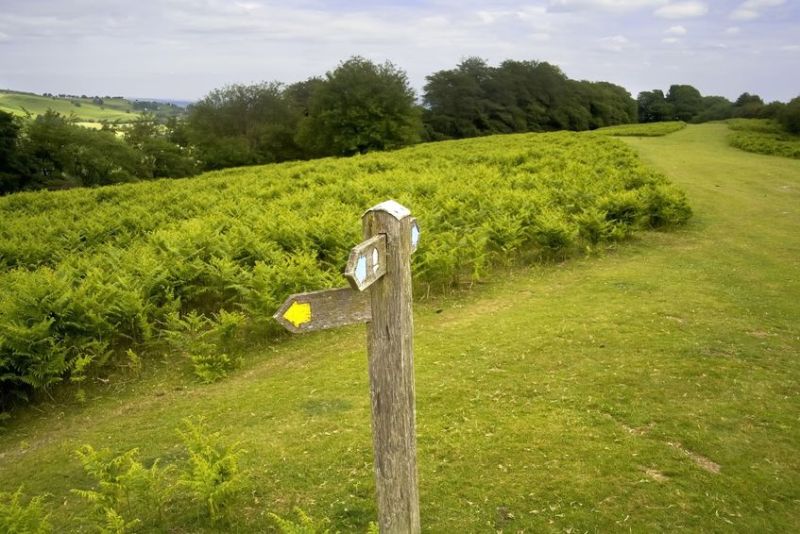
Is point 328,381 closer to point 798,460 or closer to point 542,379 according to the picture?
point 542,379

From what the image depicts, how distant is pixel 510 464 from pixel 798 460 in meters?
2.82

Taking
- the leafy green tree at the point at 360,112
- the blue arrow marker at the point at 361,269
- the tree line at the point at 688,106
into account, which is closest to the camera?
the blue arrow marker at the point at 361,269

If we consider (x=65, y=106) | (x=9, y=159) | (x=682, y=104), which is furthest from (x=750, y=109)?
(x=65, y=106)

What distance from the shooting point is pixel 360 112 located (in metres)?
50.3

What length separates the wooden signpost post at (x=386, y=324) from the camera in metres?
3.13

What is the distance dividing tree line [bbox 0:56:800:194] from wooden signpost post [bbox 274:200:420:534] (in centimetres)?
4366

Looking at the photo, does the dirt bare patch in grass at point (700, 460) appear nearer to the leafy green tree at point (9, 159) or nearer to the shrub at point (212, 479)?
the shrub at point (212, 479)

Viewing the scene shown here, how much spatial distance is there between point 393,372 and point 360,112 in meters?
49.3

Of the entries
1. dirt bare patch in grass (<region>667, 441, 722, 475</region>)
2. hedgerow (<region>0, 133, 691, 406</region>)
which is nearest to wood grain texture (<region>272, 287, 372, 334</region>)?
dirt bare patch in grass (<region>667, 441, 722, 475</region>)

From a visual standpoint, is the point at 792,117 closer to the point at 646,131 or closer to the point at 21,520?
the point at 646,131

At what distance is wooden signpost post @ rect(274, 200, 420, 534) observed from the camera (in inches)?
123

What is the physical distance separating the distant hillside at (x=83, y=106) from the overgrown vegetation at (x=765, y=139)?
84.3 meters

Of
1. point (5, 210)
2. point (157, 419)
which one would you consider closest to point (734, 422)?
point (157, 419)

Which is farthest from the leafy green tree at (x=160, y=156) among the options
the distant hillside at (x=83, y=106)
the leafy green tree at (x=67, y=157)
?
the distant hillside at (x=83, y=106)
